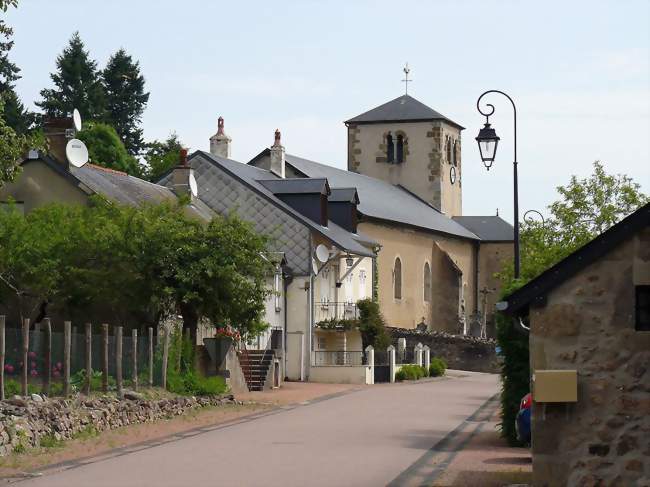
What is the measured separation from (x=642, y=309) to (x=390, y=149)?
68804 mm

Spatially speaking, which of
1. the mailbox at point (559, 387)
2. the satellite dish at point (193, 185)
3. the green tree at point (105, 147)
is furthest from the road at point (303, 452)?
the green tree at point (105, 147)

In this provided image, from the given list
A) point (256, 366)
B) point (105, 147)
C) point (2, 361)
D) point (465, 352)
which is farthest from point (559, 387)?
point (105, 147)

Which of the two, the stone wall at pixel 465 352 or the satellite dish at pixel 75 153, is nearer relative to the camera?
the satellite dish at pixel 75 153

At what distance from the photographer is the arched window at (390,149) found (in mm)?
81250

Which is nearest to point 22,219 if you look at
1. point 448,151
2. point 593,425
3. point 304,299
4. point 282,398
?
point 282,398

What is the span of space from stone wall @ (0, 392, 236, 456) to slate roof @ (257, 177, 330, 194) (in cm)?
2326

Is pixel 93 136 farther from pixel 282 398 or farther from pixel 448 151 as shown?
pixel 282 398

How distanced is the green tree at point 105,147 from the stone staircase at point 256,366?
31.5m

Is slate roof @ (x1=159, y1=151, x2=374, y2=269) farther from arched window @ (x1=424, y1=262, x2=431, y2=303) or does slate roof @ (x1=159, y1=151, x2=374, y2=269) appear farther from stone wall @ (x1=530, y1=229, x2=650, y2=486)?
stone wall @ (x1=530, y1=229, x2=650, y2=486)

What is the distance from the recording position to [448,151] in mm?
83125

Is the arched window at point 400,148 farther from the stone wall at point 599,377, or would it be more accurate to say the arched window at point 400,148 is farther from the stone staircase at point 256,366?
the stone wall at point 599,377

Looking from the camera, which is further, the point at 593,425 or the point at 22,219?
the point at 22,219

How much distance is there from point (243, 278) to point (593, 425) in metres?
19.7

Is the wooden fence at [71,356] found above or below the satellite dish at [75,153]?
below
